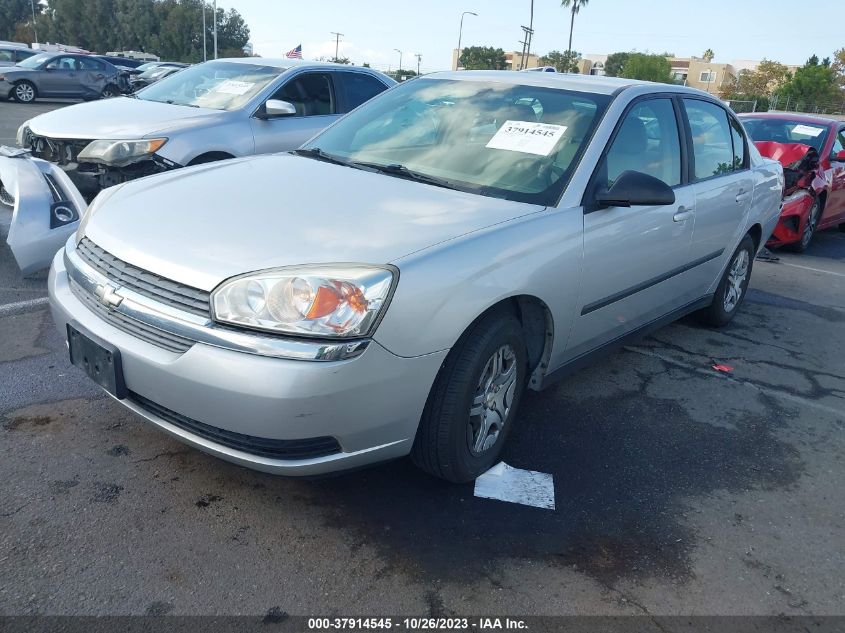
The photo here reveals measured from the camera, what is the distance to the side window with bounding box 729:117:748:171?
15.9ft

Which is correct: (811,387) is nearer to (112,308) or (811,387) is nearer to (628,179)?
(628,179)

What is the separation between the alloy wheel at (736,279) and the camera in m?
5.13

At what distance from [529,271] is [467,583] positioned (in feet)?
3.90

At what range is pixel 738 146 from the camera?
495cm

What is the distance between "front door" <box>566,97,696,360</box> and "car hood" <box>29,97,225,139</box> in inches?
148

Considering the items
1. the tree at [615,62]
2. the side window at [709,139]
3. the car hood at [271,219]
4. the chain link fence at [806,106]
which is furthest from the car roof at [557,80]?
the tree at [615,62]

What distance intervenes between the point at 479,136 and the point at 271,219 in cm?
127

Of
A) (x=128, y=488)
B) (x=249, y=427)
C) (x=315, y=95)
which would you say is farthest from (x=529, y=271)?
(x=315, y=95)

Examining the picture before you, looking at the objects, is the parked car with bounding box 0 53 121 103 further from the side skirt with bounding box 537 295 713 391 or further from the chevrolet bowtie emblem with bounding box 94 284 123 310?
the side skirt with bounding box 537 295 713 391

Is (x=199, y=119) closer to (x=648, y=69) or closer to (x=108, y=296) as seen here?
(x=108, y=296)

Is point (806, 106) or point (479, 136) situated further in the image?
point (806, 106)

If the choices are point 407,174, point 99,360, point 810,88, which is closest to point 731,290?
point 407,174

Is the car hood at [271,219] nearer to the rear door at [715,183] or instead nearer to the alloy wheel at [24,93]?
the rear door at [715,183]

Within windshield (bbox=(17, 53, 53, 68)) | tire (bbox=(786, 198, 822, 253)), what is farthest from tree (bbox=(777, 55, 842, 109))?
tire (bbox=(786, 198, 822, 253))
